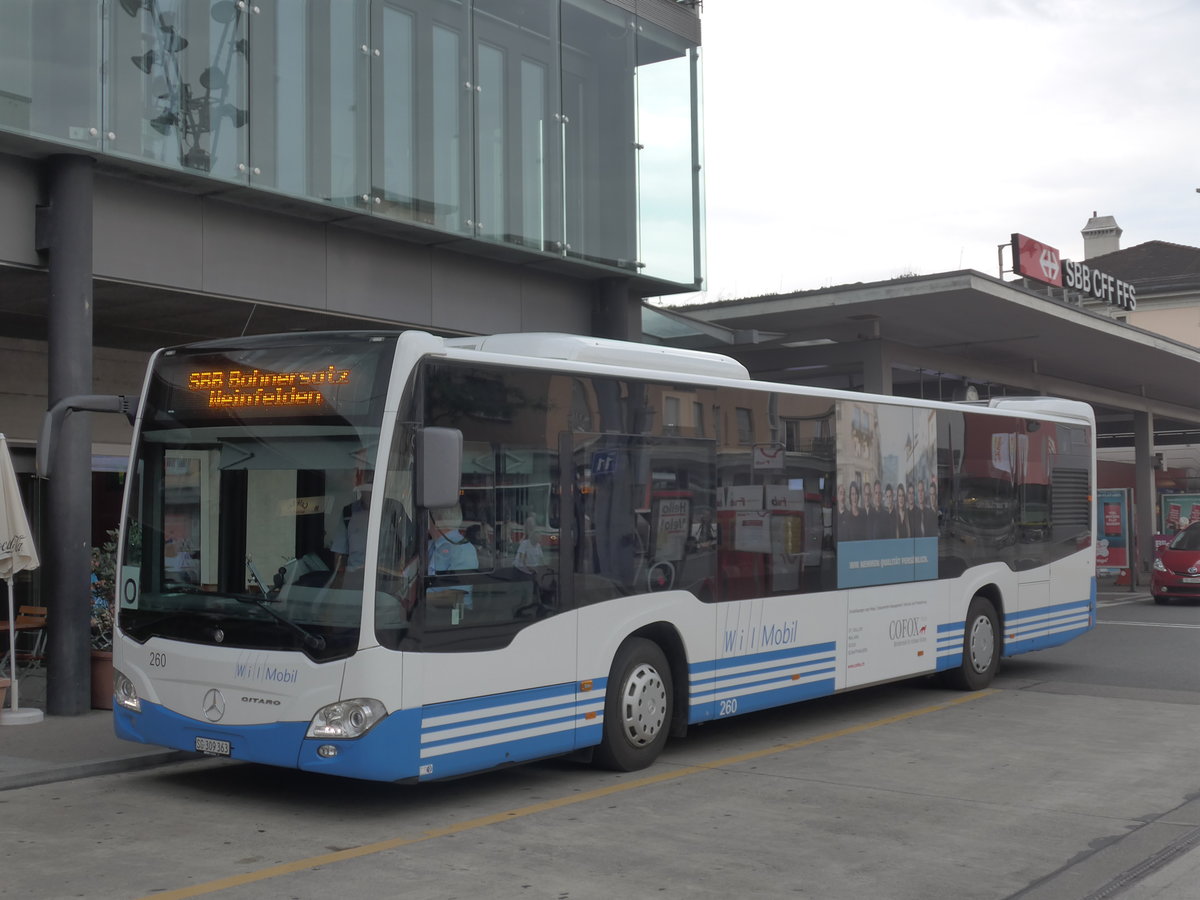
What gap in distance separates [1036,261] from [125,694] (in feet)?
68.7

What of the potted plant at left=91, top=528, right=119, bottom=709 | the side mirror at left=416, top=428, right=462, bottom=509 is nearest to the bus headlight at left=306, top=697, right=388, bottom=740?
the side mirror at left=416, top=428, right=462, bottom=509

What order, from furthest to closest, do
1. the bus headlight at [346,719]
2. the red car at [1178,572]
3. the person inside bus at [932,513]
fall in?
the red car at [1178,572] → the person inside bus at [932,513] → the bus headlight at [346,719]

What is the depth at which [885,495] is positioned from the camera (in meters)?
12.2

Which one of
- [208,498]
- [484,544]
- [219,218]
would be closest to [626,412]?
[484,544]

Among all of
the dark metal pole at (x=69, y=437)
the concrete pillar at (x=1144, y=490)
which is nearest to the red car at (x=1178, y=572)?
the concrete pillar at (x=1144, y=490)

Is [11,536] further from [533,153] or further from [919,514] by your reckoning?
[919,514]

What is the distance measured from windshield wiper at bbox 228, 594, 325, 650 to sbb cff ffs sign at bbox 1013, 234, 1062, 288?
19.7 meters

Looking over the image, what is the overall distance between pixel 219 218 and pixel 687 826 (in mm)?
8147

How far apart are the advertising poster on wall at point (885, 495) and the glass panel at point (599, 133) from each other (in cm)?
559

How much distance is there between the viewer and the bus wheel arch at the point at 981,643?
13513 mm

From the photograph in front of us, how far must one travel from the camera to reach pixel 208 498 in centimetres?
820

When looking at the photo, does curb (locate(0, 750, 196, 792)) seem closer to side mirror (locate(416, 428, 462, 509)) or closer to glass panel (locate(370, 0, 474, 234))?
side mirror (locate(416, 428, 462, 509))

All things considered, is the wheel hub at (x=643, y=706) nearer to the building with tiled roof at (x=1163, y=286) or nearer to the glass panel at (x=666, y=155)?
the glass panel at (x=666, y=155)

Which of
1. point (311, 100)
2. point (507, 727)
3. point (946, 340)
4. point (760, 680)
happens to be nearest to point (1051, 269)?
point (946, 340)
